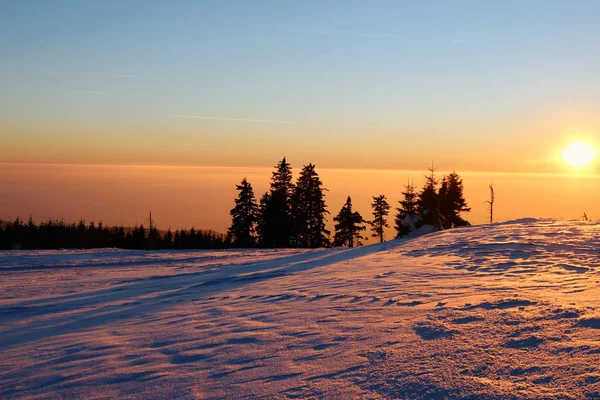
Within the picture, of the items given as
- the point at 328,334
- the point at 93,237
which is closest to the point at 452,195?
the point at 93,237

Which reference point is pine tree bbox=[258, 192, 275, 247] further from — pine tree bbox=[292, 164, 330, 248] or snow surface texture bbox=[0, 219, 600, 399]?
snow surface texture bbox=[0, 219, 600, 399]

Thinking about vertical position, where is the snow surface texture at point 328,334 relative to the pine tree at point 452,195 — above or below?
below

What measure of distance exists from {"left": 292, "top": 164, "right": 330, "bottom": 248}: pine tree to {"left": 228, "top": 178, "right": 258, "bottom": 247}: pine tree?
3945 millimetres

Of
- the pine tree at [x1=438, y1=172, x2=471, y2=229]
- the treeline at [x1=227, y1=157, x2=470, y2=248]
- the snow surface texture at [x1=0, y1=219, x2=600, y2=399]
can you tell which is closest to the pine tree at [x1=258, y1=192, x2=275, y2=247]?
the treeline at [x1=227, y1=157, x2=470, y2=248]

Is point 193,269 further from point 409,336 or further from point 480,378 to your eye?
point 480,378

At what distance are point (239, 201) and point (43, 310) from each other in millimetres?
37600

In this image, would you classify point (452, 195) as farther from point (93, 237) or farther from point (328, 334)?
point (328, 334)

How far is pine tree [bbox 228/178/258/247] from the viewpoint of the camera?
47062 millimetres

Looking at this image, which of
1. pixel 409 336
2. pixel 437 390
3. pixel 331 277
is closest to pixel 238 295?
pixel 331 277

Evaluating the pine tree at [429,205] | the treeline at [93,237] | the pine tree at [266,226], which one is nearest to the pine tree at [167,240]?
the treeline at [93,237]

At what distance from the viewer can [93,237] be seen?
137 feet

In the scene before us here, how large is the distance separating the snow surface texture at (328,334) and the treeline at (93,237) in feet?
90.9

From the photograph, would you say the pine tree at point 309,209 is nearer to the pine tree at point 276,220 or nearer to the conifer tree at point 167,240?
the pine tree at point 276,220

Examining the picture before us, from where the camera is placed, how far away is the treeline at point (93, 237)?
1503 inches
